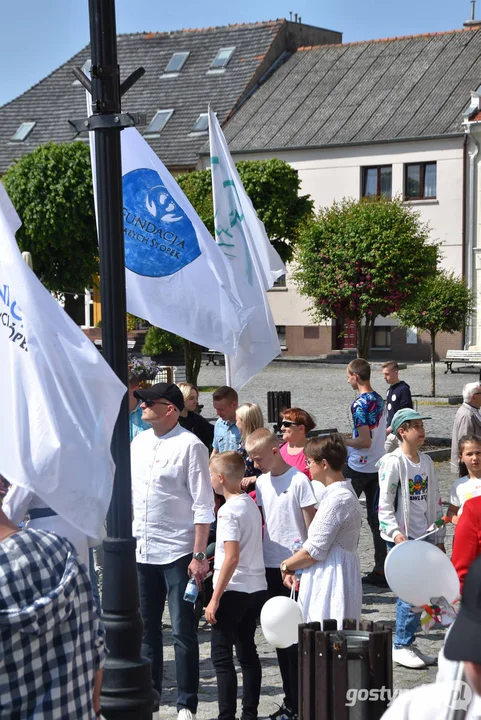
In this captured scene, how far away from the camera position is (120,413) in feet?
15.7

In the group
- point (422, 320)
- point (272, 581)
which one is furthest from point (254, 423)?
point (422, 320)

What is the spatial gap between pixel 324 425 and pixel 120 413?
15299 millimetres

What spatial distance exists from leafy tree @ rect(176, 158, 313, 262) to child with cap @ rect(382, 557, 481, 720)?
3503cm

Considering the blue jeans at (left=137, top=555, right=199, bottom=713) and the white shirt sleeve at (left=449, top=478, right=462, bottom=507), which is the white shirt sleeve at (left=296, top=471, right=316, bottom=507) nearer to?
the blue jeans at (left=137, top=555, right=199, bottom=713)

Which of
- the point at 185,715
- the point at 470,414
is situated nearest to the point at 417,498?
the point at 185,715

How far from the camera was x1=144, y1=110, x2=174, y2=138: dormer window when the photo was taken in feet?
145

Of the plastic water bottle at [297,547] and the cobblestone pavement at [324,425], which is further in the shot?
the cobblestone pavement at [324,425]

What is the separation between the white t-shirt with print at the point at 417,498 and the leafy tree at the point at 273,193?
3029 centimetres

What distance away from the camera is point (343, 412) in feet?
72.6

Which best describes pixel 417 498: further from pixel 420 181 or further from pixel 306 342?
pixel 306 342

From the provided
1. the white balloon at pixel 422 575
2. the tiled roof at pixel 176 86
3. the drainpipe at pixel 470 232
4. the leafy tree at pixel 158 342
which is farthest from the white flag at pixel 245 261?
the tiled roof at pixel 176 86

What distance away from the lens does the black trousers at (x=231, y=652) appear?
5.50 m

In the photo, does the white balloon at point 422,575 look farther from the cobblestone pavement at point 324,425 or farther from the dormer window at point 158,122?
the dormer window at point 158,122

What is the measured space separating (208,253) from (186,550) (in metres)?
2.34
